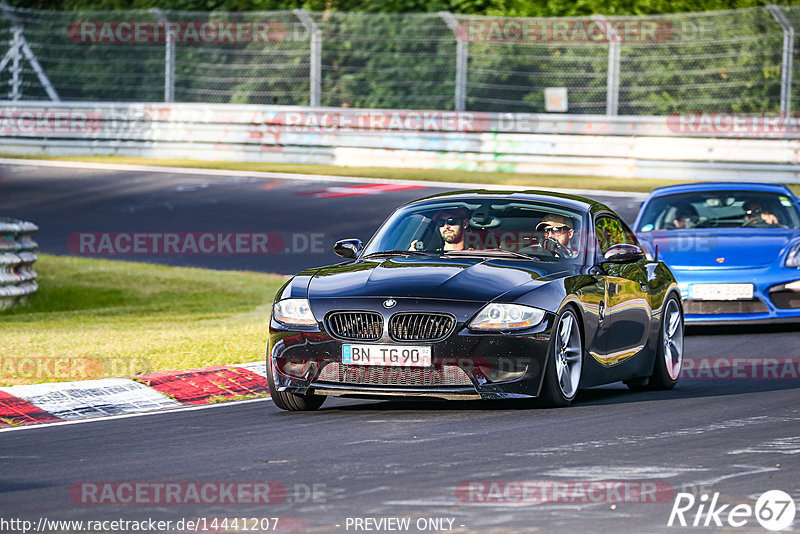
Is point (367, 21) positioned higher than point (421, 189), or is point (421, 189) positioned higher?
point (367, 21)

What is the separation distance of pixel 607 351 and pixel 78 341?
4951 millimetres

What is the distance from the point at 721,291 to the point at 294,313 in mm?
5848

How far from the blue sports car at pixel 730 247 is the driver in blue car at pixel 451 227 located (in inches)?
171

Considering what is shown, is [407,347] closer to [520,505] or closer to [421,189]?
[520,505]

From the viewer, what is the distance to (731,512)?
229 inches

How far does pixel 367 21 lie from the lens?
93.9 ft

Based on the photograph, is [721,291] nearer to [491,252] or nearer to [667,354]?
[667,354]

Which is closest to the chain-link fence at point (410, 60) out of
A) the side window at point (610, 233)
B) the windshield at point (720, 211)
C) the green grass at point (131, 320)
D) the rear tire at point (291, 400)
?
the green grass at point (131, 320)

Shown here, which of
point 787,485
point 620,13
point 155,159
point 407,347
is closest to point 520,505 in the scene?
point 787,485

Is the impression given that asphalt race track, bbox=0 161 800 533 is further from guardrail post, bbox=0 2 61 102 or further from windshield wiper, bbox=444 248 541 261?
guardrail post, bbox=0 2 61 102

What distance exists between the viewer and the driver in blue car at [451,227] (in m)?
9.56

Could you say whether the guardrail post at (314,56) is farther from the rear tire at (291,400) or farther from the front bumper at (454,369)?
the front bumper at (454,369)

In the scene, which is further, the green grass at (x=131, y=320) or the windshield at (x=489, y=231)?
the green grass at (x=131, y=320)

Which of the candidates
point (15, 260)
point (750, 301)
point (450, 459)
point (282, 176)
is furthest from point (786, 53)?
point (450, 459)
